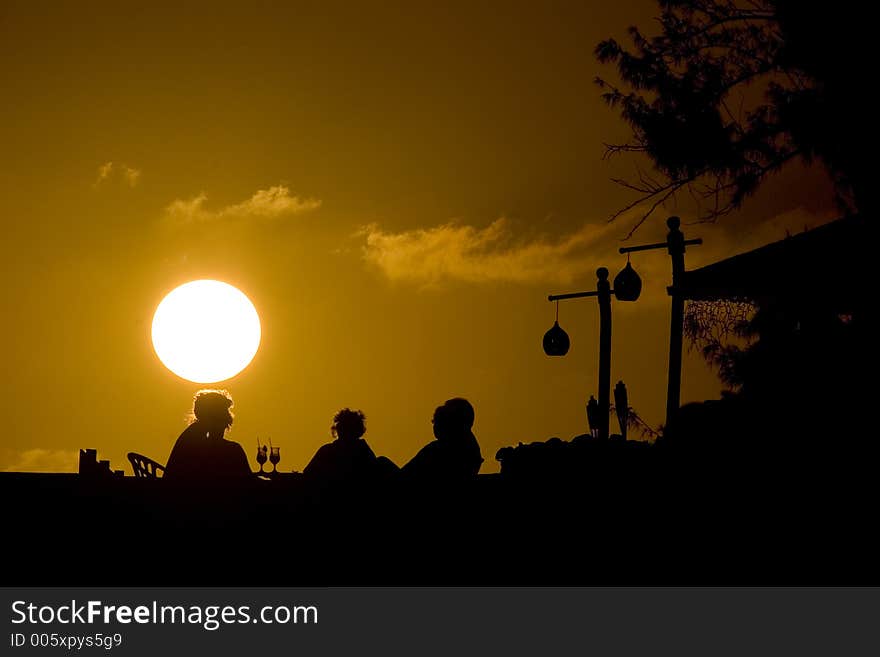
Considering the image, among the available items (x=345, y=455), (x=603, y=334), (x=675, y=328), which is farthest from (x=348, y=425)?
(x=603, y=334)

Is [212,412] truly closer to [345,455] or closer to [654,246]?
[345,455]

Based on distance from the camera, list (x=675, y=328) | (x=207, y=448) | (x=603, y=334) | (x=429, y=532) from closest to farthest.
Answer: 1. (x=429, y=532)
2. (x=207, y=448)
3. (x=675, y=328)
4. (x=603, y=334)

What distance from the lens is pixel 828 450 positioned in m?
5.20

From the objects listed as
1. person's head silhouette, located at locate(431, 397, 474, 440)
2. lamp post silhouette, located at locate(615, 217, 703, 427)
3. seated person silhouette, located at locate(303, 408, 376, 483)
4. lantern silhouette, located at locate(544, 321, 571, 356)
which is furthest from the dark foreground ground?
lantern silhouette, located at locate(544, 321, 571, 356)

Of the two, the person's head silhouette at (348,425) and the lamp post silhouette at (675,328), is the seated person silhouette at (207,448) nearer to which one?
the person's head silhouette at (348,425)

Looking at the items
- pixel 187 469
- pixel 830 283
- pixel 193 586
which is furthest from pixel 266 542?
pixel 830 283

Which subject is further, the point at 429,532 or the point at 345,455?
the point at 345,455

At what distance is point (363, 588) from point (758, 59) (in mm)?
8232

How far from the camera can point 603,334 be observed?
469 inches

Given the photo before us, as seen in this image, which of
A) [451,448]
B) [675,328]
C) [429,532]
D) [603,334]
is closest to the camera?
[429,532]

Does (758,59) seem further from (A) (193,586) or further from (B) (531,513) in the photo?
(A) (193,586)

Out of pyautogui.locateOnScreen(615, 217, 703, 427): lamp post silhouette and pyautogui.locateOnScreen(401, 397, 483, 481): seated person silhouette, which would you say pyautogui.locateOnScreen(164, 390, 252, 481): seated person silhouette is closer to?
pyautogui.locateOnScreen(401, 397, 483, 481): seated person silhouette

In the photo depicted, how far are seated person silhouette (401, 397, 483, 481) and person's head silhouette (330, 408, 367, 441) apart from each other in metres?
0.36

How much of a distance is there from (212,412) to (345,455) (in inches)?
31.8
